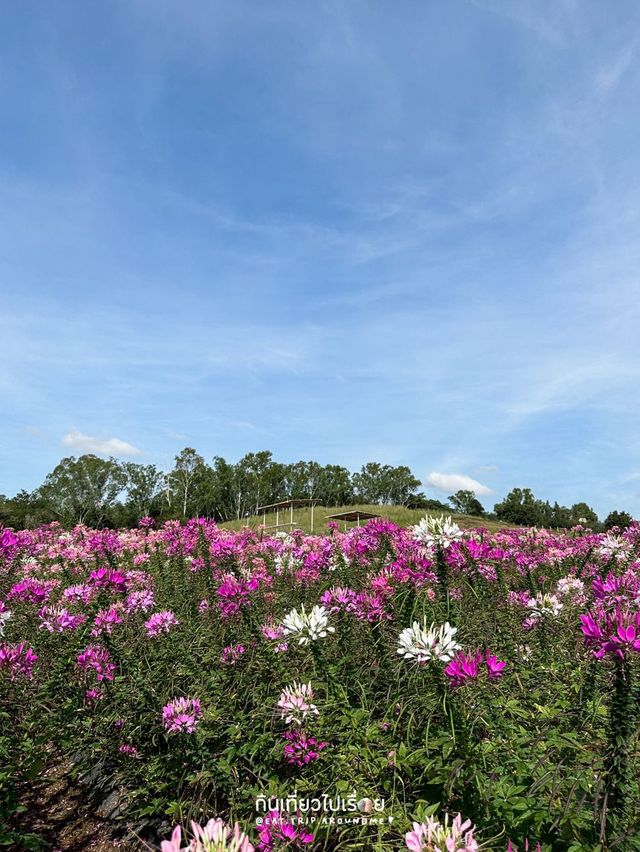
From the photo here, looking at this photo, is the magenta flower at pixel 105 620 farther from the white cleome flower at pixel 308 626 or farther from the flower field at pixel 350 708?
the white cleome flower at pixel 308 626

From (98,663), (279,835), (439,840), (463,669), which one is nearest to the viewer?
(439,840)

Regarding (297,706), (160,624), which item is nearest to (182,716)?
(297,706)

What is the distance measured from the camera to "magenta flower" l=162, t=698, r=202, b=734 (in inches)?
111

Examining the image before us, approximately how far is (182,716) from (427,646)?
4.86 ft

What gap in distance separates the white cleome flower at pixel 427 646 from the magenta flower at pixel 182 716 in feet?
4.32

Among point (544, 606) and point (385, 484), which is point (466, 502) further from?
point (544, 606)

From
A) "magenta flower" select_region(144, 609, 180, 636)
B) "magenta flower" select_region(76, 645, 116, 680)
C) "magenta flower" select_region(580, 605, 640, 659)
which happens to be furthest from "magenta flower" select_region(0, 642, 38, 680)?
"magenta flower" select_region(580, 605, 640, 659)

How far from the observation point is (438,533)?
3102mm

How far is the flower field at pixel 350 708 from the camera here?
202cm

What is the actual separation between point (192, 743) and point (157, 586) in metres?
3.47

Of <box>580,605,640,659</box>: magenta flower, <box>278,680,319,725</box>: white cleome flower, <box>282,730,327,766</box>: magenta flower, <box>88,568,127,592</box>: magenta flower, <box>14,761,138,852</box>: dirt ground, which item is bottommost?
<box>14,761,138,852</box>: dirt ground

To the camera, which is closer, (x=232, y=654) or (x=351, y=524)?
(x=232, y=654)

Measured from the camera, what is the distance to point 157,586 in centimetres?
612

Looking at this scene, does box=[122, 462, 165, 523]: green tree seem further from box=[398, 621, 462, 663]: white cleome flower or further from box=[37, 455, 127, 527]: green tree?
box=[398, 621, 462, 663]: white cleome flower
